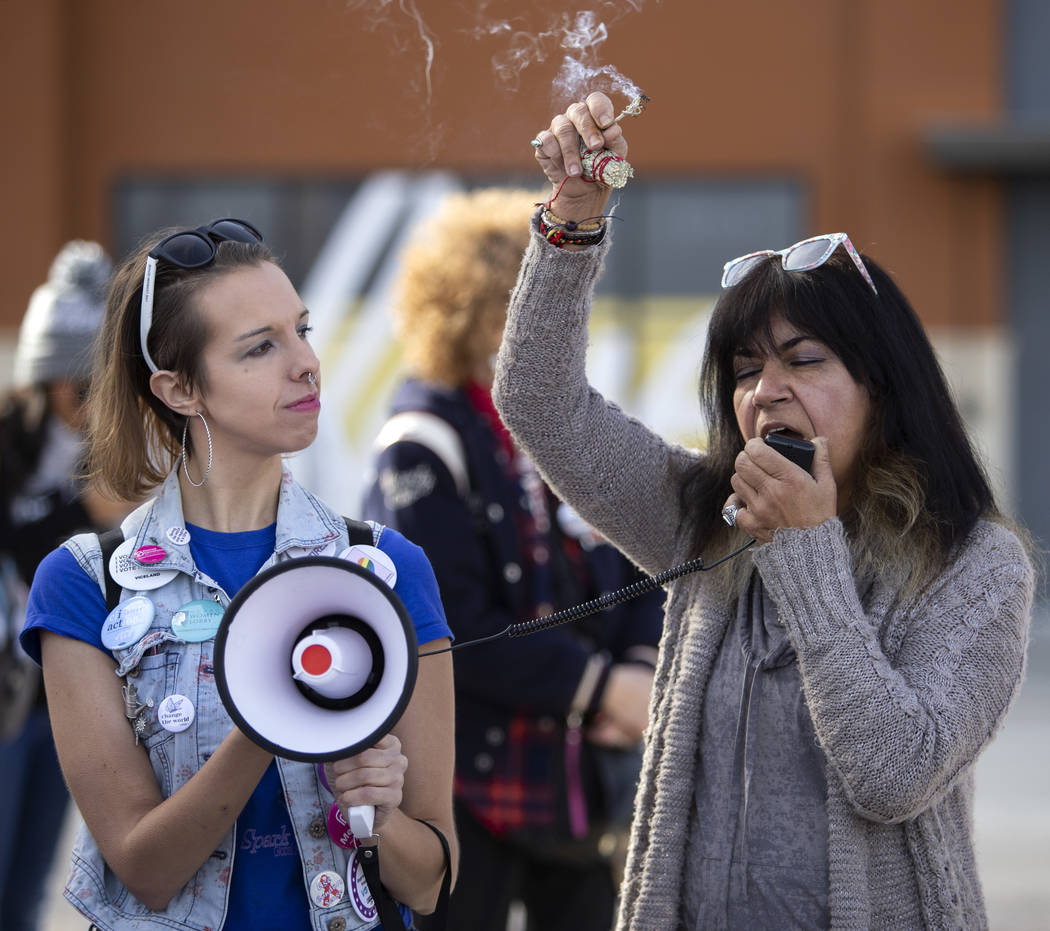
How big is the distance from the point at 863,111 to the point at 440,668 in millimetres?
8755

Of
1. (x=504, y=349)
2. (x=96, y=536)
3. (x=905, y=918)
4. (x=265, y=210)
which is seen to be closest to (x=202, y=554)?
(x=96, y=536)

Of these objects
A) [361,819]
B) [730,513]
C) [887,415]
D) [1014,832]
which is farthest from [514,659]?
[1014,832]

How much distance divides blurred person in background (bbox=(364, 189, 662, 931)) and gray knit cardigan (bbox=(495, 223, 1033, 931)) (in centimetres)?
78

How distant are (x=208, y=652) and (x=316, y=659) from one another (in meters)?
0.24

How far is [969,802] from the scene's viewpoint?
6.93ft

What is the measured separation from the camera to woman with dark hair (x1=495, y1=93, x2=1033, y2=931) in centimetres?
191

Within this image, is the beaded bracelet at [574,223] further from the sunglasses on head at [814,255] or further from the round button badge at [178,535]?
the round button badge at [178,535]

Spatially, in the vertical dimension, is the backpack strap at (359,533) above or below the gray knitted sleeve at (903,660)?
above

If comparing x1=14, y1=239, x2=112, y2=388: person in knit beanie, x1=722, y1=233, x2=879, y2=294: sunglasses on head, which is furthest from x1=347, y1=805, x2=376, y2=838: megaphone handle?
x1=14, y1=239, x2=112, y2=388: person in knit beanie

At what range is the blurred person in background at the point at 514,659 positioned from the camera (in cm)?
303

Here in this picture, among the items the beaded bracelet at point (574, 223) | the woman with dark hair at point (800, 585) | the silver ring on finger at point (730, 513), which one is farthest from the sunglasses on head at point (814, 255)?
the silver ring on finger at point (730, 513)

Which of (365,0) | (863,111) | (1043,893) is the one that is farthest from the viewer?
(863,111)

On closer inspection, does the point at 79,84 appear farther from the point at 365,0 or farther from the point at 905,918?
the point at 905,918

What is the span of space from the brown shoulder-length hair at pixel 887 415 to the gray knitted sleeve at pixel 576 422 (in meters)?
0.12
